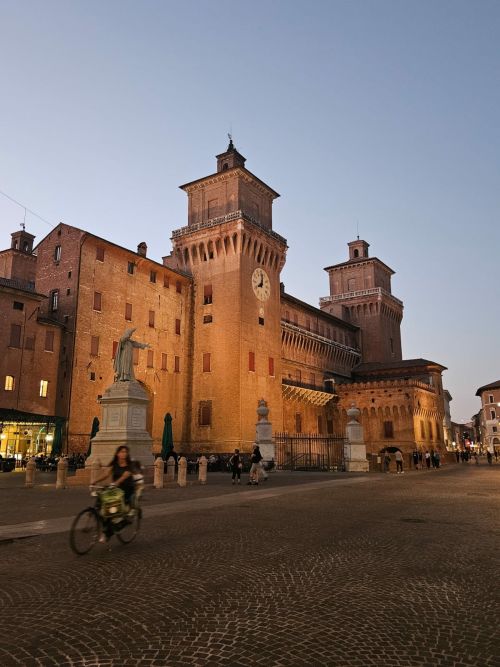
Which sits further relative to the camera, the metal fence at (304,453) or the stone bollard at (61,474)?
the metal fence at (304,453)

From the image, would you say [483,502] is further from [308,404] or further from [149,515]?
[308,404]

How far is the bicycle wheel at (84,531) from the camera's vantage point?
7301 millimetres

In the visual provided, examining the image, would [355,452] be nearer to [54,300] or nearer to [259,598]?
[54,300]

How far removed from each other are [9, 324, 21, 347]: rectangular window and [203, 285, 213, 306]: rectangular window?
16152 millimetres

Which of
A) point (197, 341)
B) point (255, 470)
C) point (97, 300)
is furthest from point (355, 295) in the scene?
point (255, 470)

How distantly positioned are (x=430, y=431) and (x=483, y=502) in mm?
46779

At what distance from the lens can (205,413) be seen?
42.4 meters

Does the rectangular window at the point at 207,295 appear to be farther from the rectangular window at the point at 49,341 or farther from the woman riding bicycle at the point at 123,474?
the woman riding bicycle at the point at 123,474

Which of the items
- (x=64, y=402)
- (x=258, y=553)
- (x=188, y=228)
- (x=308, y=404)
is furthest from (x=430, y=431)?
(x=258, y=553)

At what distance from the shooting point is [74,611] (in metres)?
4.85

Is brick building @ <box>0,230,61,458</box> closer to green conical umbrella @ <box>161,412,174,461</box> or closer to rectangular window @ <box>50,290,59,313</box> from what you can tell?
rectangular window @ <box>50,290,59,313</box>

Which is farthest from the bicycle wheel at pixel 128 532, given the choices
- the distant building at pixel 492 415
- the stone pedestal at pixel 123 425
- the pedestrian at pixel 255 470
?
the distant building at pixel 492 415

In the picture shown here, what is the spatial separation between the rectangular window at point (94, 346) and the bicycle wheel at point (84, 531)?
29.6 meters

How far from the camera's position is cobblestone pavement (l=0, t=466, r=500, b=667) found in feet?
12.9
